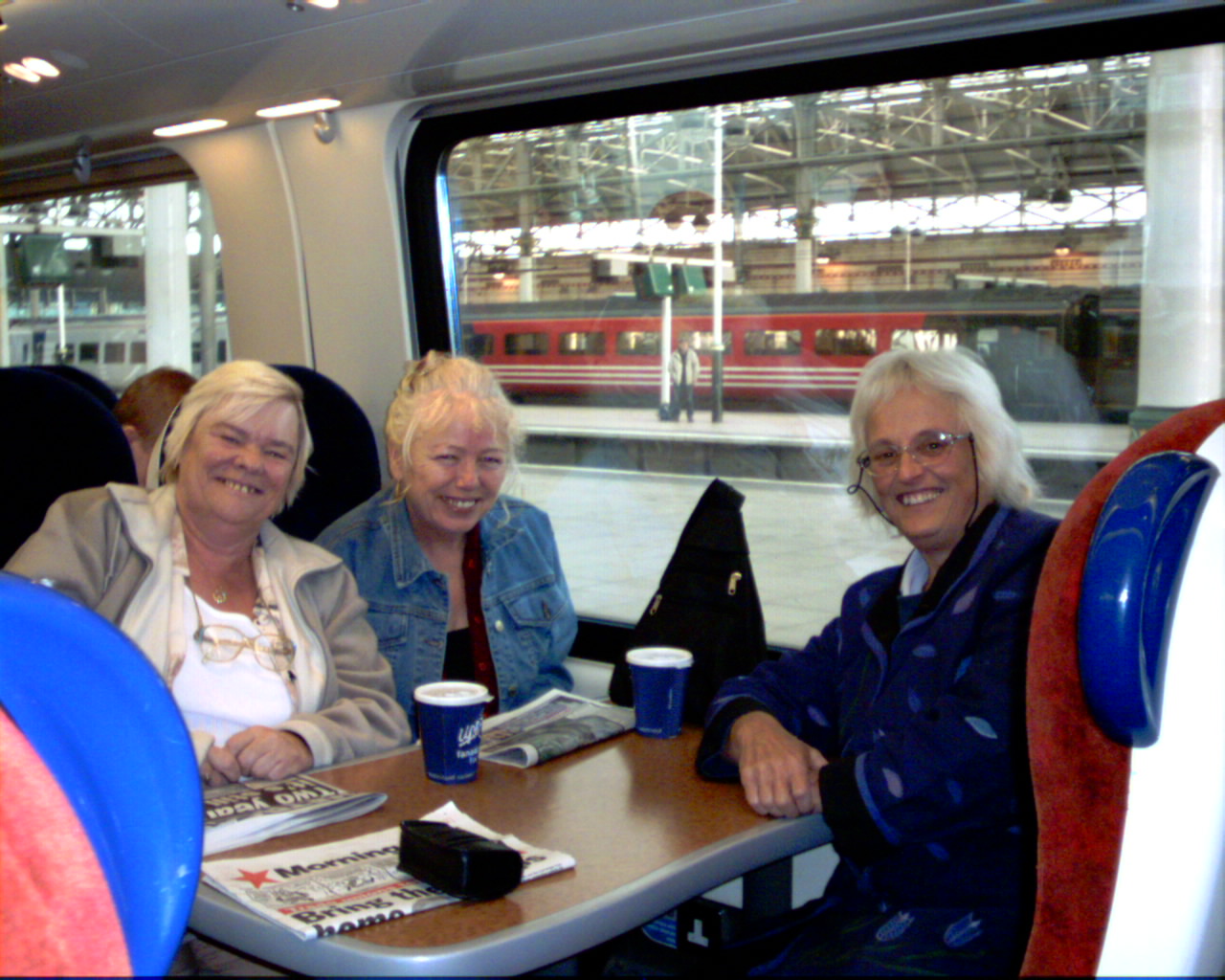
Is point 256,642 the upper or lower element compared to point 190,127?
lower

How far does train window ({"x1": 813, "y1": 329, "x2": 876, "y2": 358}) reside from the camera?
2811 mm

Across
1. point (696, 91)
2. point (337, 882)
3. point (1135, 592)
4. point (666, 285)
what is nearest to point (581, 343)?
point (666, 285)

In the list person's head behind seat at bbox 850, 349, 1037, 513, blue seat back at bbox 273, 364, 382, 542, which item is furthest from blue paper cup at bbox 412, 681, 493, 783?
blue seat back at bbox 273, 364, 382, 542

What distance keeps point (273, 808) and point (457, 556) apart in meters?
1.01

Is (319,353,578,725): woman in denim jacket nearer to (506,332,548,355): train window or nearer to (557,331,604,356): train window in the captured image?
(557,331,604,356): train window

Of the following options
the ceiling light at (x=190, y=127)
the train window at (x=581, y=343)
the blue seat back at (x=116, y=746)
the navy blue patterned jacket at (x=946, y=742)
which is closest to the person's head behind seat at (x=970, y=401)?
the navy blue patterned jacket at (x=946, y=742)

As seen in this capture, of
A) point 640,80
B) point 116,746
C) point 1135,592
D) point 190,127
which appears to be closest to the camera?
point 116,746

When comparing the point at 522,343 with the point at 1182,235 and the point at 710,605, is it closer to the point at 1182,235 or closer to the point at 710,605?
the point at 710,605

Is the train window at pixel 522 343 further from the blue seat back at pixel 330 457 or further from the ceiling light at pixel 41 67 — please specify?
the ceiling light at pixel 41 67

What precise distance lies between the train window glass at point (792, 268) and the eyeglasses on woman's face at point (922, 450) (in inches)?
22.4

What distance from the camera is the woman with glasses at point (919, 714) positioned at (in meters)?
1.66

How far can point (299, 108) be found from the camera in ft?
10.6

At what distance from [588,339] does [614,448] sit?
32 cm

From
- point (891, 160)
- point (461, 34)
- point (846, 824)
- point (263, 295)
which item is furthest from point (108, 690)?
point (263, 295)
